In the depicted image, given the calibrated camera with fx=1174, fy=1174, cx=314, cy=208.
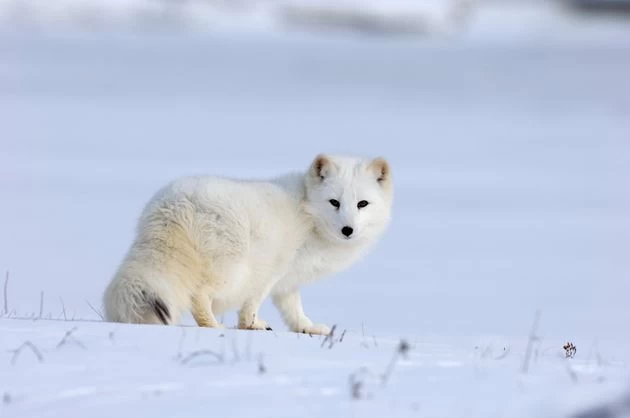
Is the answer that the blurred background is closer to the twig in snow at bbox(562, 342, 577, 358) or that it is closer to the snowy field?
the snowy field

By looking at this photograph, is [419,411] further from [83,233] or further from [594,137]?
[594,137]

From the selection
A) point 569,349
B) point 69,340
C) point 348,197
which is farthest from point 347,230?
point 69,340

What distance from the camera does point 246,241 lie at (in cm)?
594

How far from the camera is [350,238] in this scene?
6.43 meters

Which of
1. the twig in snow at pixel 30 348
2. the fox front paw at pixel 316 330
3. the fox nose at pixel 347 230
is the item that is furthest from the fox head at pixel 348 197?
the twig in snow at pixel 30 348

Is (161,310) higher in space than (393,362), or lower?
higher

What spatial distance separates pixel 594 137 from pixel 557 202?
944 cm

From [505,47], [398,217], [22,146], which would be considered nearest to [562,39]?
[505,47]

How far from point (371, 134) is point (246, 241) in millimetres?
21006

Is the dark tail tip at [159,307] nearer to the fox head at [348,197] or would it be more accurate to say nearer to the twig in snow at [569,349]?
the fox head at [348,197]

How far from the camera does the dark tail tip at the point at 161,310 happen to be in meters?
5.29

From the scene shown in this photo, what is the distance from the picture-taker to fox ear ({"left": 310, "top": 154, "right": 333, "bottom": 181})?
6.52 m

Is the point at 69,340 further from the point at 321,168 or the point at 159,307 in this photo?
the point at 321,168

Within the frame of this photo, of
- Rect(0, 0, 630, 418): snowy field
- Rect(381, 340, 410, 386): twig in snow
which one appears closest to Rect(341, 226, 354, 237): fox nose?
Rect(0, 0, 630, 418): snowy field
